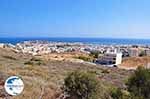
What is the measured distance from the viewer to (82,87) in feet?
34.5

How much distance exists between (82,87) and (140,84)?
3.04 meters

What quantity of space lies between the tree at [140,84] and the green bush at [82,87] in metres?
1.64

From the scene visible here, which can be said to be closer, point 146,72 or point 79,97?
point 79,97

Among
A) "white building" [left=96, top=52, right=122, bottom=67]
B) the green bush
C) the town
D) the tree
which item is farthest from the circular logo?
"white building" [left=96, top=52, right=122, bottom=67]

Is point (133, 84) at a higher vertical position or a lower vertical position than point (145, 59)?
higher

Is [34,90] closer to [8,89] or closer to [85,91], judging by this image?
[85,91]

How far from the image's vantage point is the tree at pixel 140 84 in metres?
11.7

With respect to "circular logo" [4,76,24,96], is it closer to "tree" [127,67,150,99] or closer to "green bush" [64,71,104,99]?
"green bush" [64,71,104,99]

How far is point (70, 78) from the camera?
1114cm

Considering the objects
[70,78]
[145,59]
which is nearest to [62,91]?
[70,78]

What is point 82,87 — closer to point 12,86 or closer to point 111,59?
point 12,86

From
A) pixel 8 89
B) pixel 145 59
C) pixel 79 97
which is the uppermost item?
pixel 8 89

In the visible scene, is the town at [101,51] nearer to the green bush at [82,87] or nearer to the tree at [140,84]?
the tree at [140,84]

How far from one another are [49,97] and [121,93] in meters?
2.37
